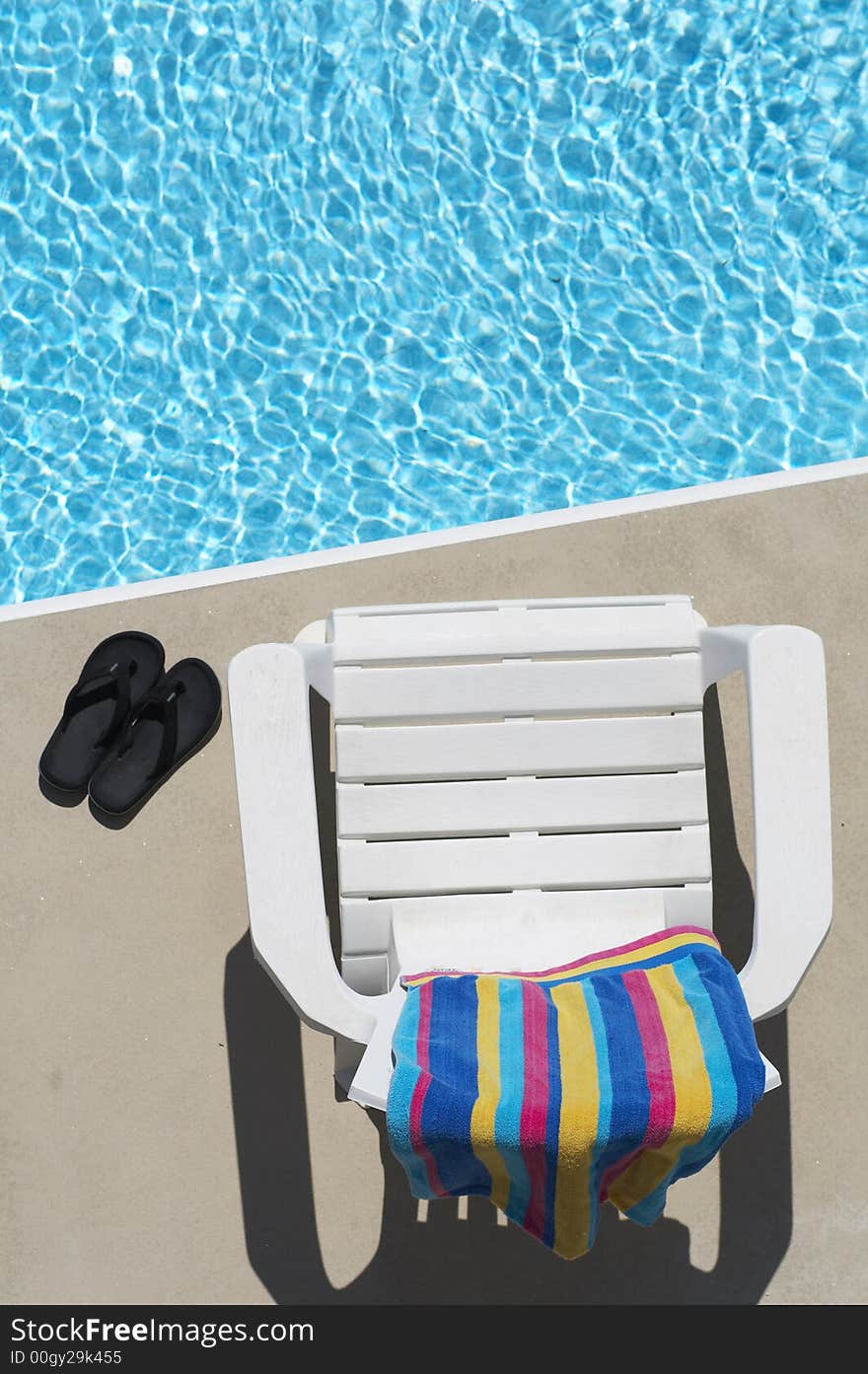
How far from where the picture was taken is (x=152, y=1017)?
354 cm

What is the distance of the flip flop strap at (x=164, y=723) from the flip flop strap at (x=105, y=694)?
55 mm

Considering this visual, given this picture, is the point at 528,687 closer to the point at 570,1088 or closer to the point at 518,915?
the point at 518,915

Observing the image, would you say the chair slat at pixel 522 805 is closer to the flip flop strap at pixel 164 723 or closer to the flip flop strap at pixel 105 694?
the flip flop strap at pixel 164 723

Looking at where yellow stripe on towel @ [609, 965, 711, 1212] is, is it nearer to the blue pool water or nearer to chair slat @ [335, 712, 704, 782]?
chair slat @ [335, 712, 704, 782]

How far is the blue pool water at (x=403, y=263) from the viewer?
13.8ft

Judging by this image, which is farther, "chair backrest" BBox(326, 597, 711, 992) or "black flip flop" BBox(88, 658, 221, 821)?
"black flip flop" BBox(88, 658, 221, 821)

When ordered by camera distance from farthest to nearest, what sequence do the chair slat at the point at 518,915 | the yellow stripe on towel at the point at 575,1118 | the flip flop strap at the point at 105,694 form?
1. the flip flop strap at the point at 105,694
2. the chair slat at the point at 518,915
3. the yellow stripe on towel at the point at 575,1118

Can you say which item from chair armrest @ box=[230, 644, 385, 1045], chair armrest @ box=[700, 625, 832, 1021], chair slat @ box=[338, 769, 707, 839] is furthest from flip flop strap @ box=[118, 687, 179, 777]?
chair armrest @ box=[700, 625, 832, 1021]

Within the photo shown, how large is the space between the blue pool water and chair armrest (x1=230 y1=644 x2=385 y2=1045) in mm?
1537

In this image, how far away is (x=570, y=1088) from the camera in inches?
90.8

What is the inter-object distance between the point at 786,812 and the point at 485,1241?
5.24 ft

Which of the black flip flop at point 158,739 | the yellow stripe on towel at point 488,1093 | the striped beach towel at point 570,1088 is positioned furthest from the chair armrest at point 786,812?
the black flip flop at point 158,739

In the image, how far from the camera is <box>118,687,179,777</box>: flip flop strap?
359 centimetres

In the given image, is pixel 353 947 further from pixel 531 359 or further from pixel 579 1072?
pixel 531 359
